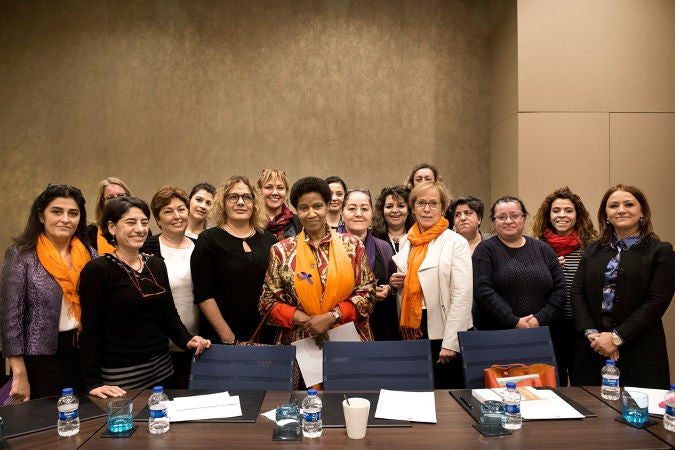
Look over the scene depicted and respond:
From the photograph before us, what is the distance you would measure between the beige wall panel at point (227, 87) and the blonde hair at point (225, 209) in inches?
108

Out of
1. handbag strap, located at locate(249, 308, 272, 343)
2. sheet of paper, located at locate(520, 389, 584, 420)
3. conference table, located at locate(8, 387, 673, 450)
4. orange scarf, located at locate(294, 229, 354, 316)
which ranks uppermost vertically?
orange scarf, located at locate(294, 229, 354, 316)

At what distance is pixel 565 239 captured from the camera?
3.29 m

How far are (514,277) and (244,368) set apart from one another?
1624 mm

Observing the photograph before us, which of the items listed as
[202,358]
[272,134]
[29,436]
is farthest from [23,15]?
[29,436]

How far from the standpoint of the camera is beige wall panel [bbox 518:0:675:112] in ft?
15.1

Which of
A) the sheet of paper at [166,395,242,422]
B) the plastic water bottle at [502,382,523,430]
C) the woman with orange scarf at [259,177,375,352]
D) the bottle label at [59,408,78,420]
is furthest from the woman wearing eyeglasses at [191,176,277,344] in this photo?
the plastic water bottle at [502,382,523,430]

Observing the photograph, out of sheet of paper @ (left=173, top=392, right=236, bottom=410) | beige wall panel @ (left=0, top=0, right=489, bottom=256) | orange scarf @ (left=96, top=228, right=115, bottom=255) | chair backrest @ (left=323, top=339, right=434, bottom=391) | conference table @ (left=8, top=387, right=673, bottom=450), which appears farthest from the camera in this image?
beige wall panel @ (left=0, top=0, right=489, bottom=256)

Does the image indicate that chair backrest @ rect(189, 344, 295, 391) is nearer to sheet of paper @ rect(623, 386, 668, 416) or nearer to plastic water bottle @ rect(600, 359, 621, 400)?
plastic water bottle @ rect(600, 359, 621, 400)

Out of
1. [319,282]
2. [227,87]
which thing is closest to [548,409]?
[319,282]

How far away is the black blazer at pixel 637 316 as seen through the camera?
2678mm

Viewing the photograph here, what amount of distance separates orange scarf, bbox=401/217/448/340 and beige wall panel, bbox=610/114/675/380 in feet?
9.12

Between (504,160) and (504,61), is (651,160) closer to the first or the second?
(504,160)

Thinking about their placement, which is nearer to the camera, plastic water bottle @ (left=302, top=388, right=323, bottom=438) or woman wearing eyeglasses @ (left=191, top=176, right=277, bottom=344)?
plastic water bottle @ (left=302, top=388, right=323, bottom=438)

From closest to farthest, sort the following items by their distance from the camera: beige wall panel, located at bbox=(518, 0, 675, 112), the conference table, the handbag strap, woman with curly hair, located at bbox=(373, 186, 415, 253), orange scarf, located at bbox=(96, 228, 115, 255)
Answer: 1. the conference table
2. the handbag strap
3. orange scarf, located at bbox=(96, 228, 115, 255)
4. woman with curly hair, located at bbox=(373, 186, 415, 253)
5. beige wall panel, located at bbox=(518, 0, 675, 112)
